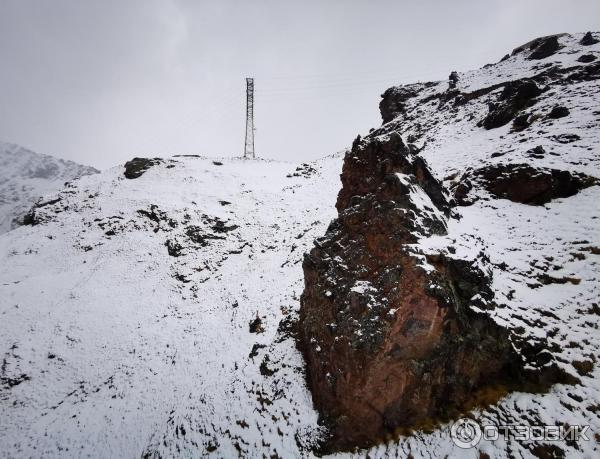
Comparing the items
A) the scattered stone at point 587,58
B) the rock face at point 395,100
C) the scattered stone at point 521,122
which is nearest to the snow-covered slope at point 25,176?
Result: the rock face at point 395,100

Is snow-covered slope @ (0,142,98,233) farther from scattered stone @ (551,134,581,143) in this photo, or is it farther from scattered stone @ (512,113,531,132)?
scattered stone @ (551,134,581,143)

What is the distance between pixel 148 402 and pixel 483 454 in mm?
11486

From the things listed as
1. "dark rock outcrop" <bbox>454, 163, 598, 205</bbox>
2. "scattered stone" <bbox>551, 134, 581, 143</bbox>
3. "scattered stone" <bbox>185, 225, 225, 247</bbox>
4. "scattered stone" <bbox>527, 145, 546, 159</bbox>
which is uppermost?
"scattered stone" <bbox>551, 134, 581, 143</bbox>

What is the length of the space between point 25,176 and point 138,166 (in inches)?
3712

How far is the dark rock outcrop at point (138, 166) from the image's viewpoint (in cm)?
2928

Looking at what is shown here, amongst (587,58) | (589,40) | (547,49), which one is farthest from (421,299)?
(589,40)

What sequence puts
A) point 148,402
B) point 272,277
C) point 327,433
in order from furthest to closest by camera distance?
point 272,277
point 148,402
point 327,433

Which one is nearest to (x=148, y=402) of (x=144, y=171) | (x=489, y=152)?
(x=489, y=152)

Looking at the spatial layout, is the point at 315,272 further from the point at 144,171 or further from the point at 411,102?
the point at 411,102

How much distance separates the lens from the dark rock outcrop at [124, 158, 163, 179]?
29.3 meters

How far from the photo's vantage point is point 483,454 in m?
6.43

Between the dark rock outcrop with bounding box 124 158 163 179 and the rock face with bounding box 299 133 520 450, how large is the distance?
91.0 ft

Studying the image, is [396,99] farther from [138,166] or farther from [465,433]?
[465,433]

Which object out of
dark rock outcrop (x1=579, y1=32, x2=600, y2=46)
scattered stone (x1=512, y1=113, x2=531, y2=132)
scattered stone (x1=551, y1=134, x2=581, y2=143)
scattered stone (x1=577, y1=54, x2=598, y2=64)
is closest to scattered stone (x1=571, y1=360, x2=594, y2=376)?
scattered stone (x1=551, y1=134, x2=581, y2=143)
